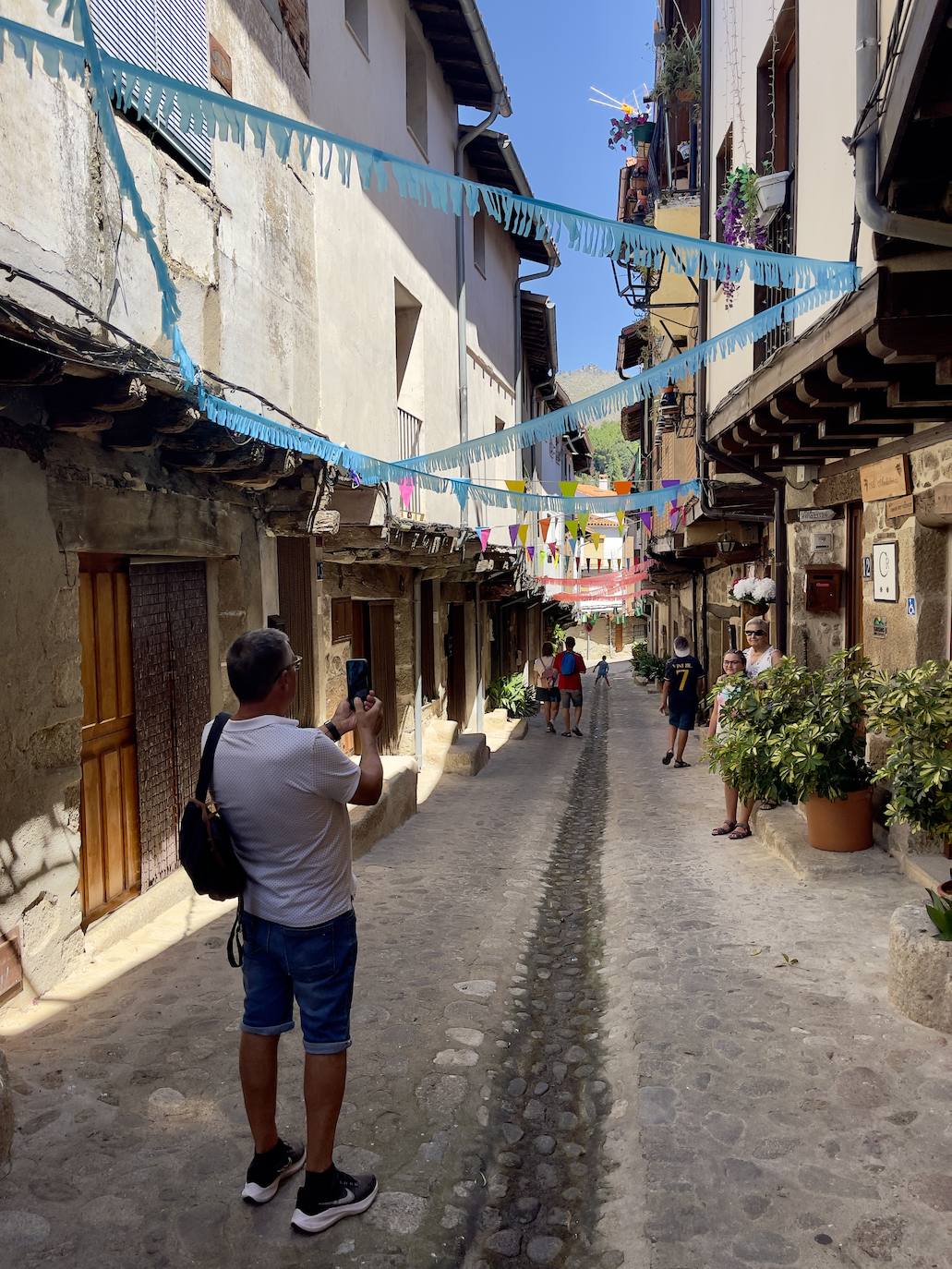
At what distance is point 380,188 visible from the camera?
289 centimetres

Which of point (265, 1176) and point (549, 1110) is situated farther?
point (549, 1110)

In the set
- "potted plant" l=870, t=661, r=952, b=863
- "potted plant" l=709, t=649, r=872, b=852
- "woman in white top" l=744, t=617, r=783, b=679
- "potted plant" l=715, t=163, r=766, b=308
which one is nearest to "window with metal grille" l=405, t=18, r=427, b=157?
"potted plant" l=715, t=163, r=766, b=308

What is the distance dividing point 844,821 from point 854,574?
92.0 inches

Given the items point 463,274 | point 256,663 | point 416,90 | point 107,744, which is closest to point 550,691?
point 463,274

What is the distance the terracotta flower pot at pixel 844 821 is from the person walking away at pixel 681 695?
517 cm

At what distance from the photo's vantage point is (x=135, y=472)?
16.6 ft

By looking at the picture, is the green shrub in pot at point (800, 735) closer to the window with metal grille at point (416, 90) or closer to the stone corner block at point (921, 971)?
the stone corner block at point (921, 971)

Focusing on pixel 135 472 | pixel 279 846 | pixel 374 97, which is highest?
pixel 374 97

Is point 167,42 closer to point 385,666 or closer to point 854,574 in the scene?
point 854,574

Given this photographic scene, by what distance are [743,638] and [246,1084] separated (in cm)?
1079

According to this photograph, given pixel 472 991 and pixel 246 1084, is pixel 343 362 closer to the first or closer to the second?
pixel 472 991

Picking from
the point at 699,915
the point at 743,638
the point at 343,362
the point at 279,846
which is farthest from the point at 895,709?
the point at 743,638

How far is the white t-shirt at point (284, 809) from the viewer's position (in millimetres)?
2533

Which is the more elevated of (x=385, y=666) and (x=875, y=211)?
(x=875, y=211)
